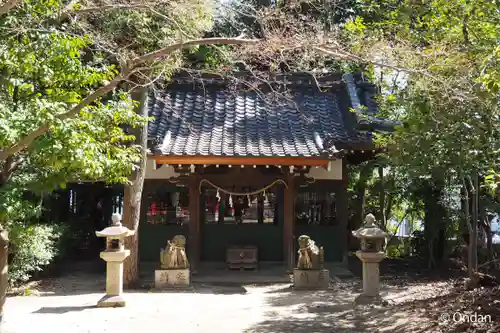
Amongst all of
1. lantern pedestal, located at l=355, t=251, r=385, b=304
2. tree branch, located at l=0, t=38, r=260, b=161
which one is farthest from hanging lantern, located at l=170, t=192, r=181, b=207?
tree branch, located at l=0, t=38, r=260, b=161

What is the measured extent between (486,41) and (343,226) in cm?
695

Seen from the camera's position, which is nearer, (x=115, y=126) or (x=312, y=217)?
(x=115, y=126)

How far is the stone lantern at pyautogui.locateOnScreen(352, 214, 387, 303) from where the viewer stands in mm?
8867

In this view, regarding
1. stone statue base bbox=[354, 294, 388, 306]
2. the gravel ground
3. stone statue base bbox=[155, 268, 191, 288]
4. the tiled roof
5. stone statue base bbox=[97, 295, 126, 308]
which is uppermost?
the tiled roof

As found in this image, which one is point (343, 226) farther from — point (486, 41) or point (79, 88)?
point (79, 88)

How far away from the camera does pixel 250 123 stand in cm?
1333

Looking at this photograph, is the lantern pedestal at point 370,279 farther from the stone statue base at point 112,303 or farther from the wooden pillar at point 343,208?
the wooden pillar at point 343,208

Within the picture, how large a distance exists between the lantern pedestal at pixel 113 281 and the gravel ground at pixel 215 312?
184mm

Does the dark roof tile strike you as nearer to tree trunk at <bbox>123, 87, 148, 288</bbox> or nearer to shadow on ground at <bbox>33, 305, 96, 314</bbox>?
tree trunk at <bbox>123, 87, 148, 288</bbox>

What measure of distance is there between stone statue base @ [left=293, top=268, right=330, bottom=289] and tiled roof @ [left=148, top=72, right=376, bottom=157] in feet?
8.32

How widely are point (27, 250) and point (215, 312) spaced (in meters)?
4.36

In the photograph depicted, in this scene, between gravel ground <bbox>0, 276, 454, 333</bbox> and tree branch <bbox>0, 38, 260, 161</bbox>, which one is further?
gravel ground <bbox>0, 276, 454, 333</bbox>

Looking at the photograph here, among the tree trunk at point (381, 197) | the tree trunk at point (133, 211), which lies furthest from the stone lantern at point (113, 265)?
the tree trunk at point (381, 197)

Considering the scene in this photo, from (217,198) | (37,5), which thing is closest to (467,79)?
(37,5)
